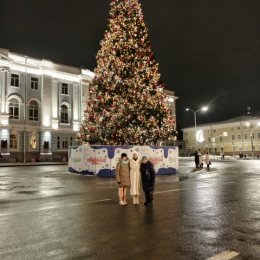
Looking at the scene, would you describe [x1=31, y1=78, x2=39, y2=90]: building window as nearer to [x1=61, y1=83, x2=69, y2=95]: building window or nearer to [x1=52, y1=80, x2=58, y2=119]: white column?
[x1=52, y1=80, x2=58, y2=119]: white column

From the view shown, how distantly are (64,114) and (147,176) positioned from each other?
41.4m

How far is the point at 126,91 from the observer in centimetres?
2422

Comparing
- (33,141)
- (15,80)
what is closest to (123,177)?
(33,141)

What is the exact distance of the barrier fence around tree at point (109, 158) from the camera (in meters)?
22.0

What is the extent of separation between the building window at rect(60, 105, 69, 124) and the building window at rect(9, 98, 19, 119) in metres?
7.01

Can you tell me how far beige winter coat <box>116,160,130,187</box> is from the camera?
35.2 feet

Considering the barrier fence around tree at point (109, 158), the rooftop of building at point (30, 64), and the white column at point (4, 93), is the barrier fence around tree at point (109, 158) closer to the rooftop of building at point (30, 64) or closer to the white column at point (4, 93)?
the white column at point (4, 93)

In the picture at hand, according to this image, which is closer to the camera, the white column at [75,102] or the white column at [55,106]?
the white column at [55,106]

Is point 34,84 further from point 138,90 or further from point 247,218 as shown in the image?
point 247,218

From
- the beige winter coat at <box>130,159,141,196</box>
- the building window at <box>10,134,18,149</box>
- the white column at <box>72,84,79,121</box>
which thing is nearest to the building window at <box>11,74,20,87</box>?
the building window at <box>10,134,18,149</box>

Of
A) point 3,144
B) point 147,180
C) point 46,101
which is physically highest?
point 46,101

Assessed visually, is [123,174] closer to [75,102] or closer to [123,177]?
[123,177]

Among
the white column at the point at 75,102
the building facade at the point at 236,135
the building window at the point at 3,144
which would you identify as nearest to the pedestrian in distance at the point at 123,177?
the building window at the point at 3,144

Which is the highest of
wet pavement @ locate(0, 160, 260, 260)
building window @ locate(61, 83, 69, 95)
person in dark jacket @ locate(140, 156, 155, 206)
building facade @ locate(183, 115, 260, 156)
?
building window @ locate(61, 83, 69, 95)
